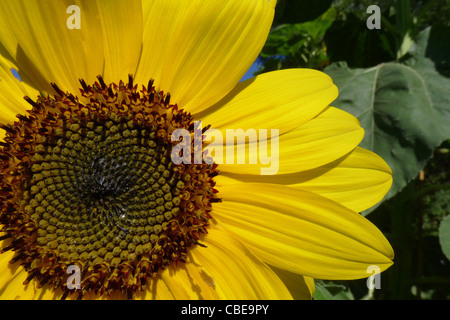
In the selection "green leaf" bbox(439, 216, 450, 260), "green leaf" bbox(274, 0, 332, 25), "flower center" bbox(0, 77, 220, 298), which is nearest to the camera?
"flower center" bbox(0, 77, 220, 298)

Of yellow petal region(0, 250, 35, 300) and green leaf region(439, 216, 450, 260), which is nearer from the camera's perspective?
yellow petal region(0, 250, 35, 300)

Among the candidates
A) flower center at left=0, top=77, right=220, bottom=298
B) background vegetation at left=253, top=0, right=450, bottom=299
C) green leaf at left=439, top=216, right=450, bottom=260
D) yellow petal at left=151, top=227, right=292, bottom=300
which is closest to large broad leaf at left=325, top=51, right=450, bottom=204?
background vegetation at left=253, top=0, right=450, bottom=299

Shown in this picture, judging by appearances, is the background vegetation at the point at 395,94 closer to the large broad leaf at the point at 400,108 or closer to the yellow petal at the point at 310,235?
the large broad leaf at the point at 400,108

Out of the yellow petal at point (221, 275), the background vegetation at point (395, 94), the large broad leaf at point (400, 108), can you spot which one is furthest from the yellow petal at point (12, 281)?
the large broad leaf at point (400, 108)

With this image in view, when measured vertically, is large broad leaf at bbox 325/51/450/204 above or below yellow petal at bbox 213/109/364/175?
above

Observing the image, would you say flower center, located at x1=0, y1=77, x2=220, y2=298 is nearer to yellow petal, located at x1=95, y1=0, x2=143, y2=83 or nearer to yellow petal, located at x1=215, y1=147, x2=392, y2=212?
yellow petal, located at x1=95, y1=0, x2=143, y2=83

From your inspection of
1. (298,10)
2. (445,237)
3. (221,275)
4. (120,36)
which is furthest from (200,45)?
(445,237)
